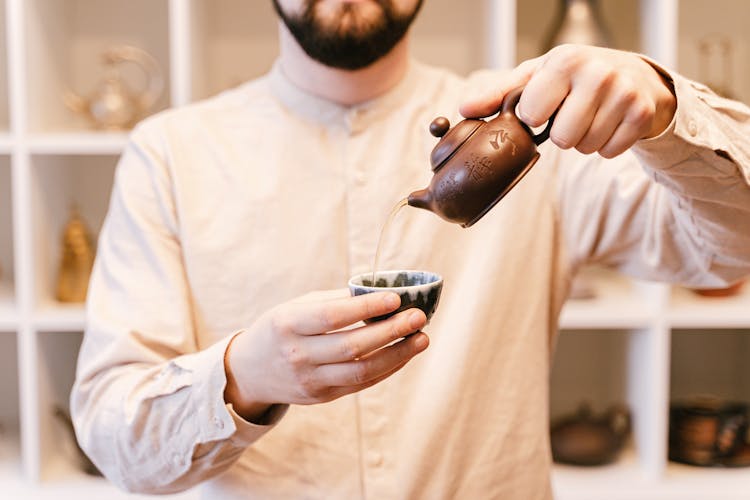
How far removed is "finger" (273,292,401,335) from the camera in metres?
0.87

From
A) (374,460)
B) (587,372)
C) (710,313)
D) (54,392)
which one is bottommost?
(587,372)

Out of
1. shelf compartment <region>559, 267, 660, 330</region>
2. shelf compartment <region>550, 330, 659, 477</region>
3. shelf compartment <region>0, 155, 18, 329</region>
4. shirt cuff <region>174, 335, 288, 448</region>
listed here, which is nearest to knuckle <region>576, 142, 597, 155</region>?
shirt cuff <region>174, 335, 288, 448</region>

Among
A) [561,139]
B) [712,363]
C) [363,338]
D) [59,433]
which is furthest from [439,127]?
[712,363]

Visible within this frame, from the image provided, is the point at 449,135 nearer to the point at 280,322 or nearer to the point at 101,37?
the point at 280,322

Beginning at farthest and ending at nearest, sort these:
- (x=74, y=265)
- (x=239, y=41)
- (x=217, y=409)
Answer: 1. (x=239, y=41)
2. (x=74, y=265)
3. (x=217, y=409)

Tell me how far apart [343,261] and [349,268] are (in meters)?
0.01

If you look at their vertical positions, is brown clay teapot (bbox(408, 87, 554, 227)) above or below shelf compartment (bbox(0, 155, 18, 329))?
above

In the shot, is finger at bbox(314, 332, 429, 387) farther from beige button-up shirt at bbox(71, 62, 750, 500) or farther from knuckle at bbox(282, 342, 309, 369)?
beige button-up shirt at bbox(71, 62, 750, 500)

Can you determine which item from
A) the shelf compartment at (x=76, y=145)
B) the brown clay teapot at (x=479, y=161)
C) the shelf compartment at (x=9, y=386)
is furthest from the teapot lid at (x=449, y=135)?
the shelf compartment at (x=9, y=386)

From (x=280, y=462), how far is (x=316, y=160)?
429 millimetres

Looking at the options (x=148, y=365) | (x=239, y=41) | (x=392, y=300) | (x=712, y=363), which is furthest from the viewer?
(x=712, y=363)

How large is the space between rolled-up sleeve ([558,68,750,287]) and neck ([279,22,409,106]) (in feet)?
0.94

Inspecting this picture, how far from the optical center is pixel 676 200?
111 cm

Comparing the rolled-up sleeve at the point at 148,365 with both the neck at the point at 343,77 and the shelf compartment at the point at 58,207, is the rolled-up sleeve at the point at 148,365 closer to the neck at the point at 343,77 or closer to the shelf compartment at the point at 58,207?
the neck at the point at 343,77
